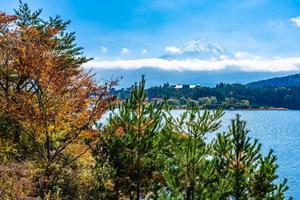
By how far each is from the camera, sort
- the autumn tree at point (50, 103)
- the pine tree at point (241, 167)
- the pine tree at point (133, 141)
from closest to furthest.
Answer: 1. the autumn tree at point (50, 103)
2. the pine tree at point (241, 167)
3. the pine tree at point (133, 141)

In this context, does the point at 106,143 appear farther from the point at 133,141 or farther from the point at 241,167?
the point at 241,167

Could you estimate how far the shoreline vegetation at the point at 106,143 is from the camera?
23516mm

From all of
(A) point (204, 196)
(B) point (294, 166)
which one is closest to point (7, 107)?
(A) point (204, 196)

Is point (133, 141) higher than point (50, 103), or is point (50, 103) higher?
point (50, 103)

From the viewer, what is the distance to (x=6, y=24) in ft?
107

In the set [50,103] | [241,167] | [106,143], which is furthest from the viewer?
[106,143]

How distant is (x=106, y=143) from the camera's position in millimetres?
30844

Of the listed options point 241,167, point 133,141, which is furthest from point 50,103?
point 241,167

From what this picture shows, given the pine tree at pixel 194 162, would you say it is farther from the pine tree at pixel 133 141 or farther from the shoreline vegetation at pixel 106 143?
the pine tree at pixel 133 141

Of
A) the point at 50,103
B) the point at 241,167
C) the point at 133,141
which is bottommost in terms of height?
the point at 241,167

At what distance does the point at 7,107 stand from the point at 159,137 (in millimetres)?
10731

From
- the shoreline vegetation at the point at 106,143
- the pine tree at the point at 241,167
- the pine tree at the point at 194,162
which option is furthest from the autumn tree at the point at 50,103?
the pine tree at the point at 241,167

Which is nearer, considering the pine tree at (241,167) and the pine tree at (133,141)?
the pine tree at (241,167)

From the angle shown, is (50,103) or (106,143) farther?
(106,143)
